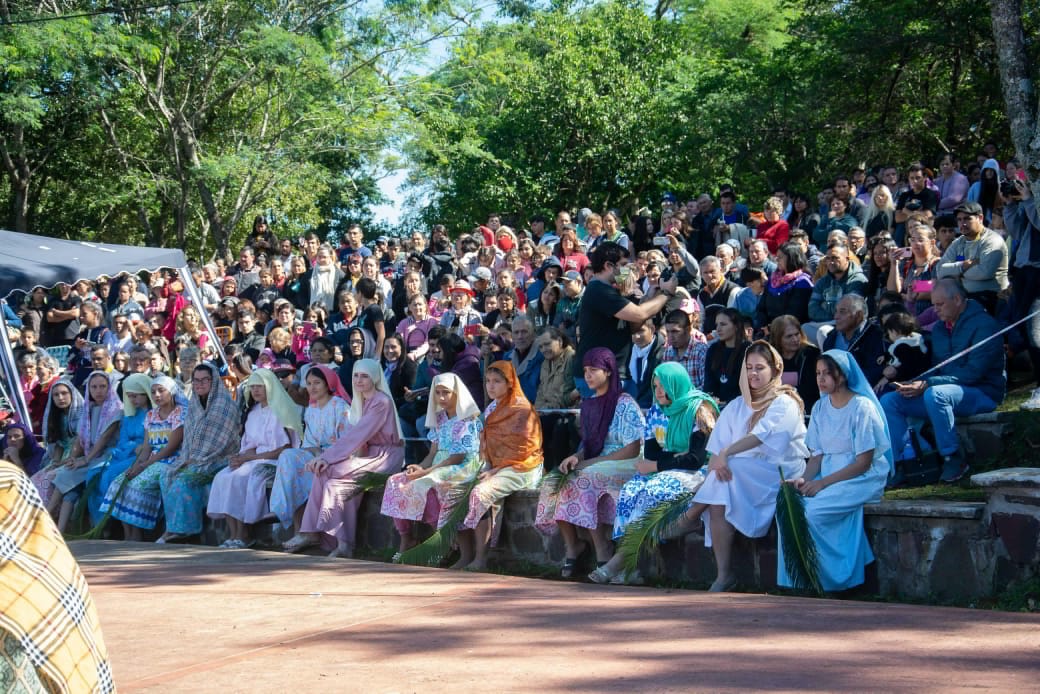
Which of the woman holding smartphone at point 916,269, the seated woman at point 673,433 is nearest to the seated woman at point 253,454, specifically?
the seated woman at point 673,433

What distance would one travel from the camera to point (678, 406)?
7.62 metres

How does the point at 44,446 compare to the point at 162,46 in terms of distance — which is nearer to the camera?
the point at 44,446

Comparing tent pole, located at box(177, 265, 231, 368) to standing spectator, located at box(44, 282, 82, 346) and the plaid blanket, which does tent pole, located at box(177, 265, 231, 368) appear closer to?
standing spectator, located at box(44, 282, 82, 346)

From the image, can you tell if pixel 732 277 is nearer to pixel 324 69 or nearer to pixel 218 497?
pixel 218 497

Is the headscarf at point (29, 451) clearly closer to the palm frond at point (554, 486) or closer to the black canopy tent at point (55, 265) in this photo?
the black canopy tent at point (55, 265)

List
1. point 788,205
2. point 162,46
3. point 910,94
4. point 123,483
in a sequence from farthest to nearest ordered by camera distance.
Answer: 1. point 162,46
2. point 910,94
3. point 788,205
4. point 123,483

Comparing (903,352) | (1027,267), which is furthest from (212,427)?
(1027,267)

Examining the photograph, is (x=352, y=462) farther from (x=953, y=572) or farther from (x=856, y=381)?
(x=953, y=572)

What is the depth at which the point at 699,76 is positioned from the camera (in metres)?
22.2

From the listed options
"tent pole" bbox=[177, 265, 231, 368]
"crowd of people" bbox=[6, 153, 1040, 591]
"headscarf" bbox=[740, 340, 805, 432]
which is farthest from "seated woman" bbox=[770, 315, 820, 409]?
"tent pole" bbox=[177, 265, 231, 368]

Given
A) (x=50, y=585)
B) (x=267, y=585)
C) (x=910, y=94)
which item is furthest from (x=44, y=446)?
(x=910, y=94)

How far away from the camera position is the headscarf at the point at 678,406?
7617mm

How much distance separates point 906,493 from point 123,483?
6.96 meters

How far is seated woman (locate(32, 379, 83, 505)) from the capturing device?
11.7 meters
